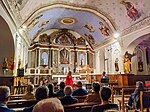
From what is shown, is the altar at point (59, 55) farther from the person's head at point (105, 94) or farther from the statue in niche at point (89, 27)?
the person's head at point (105, 94)

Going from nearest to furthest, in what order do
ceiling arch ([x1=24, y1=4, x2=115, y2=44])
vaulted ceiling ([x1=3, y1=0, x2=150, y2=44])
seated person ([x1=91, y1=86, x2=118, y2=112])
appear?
1. seated person ([x1=91, y1=86, x2=118, y2=112])
2. vaulted ceiling ([x1=3, y1=0, x2=150, y2=44])
3. ceiling arch ([x1=24, y1=4, x2=115, y2=44])

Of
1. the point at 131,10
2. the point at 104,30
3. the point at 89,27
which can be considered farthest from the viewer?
the point at 89,27

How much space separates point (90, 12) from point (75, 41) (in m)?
6.14

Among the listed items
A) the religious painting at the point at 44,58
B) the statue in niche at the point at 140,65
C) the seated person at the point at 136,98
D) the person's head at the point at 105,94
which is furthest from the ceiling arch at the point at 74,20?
the person's head at the point at 105,94

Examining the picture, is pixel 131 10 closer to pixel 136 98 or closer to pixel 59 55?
pixel 136 98

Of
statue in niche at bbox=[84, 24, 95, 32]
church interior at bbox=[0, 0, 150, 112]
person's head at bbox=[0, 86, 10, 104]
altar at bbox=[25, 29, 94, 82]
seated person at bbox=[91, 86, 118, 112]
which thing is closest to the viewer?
person's head at bbox=[0, 86, 10, 104]

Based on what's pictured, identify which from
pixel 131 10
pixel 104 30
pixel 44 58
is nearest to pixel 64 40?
pixel 44 58

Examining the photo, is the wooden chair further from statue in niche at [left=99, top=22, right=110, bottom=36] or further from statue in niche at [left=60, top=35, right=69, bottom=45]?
statue in niche at [left=60, top=35, right=69, bottom=45]

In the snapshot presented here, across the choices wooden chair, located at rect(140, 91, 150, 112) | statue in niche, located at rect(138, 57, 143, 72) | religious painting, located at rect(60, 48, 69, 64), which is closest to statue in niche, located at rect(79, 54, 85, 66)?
religious painting, located at rect(60, 48, 69, 64)

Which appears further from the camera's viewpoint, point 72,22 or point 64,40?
point 64,40

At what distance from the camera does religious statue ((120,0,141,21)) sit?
9.43m

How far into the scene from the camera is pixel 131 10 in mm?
9688

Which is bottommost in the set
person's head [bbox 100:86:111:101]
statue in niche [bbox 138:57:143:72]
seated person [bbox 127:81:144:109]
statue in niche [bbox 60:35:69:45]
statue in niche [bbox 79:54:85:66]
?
seated person [bbox 127:81:144:109]

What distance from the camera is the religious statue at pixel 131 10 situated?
943 centimetres
